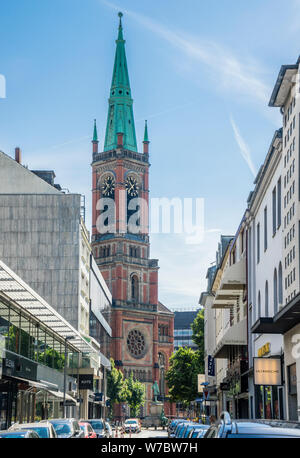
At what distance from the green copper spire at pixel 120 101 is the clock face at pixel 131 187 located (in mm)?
5740

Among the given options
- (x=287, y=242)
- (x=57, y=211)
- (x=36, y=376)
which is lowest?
(x=36, y=376)

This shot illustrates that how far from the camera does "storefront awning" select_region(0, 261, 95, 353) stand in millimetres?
30984

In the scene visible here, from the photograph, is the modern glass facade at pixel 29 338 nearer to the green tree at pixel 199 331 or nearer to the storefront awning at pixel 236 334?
the storefront awning at pixel 236 334

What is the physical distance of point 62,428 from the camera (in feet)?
72.7

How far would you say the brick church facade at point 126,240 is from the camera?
131875mm

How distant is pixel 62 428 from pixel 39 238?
145 feet

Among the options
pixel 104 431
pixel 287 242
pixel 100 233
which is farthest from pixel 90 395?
pixel 100 233

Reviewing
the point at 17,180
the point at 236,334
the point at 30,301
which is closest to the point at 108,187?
the point at 17,180

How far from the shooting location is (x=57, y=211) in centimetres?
6562

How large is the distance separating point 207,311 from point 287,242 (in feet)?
176

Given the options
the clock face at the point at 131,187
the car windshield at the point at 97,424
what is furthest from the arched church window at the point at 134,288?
the car windshield at the point at 97,424

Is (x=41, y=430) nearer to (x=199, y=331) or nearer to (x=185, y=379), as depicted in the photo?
Answer: (x=199, y=331)

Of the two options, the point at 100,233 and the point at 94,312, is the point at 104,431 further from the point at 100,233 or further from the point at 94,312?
the point at 100,233
